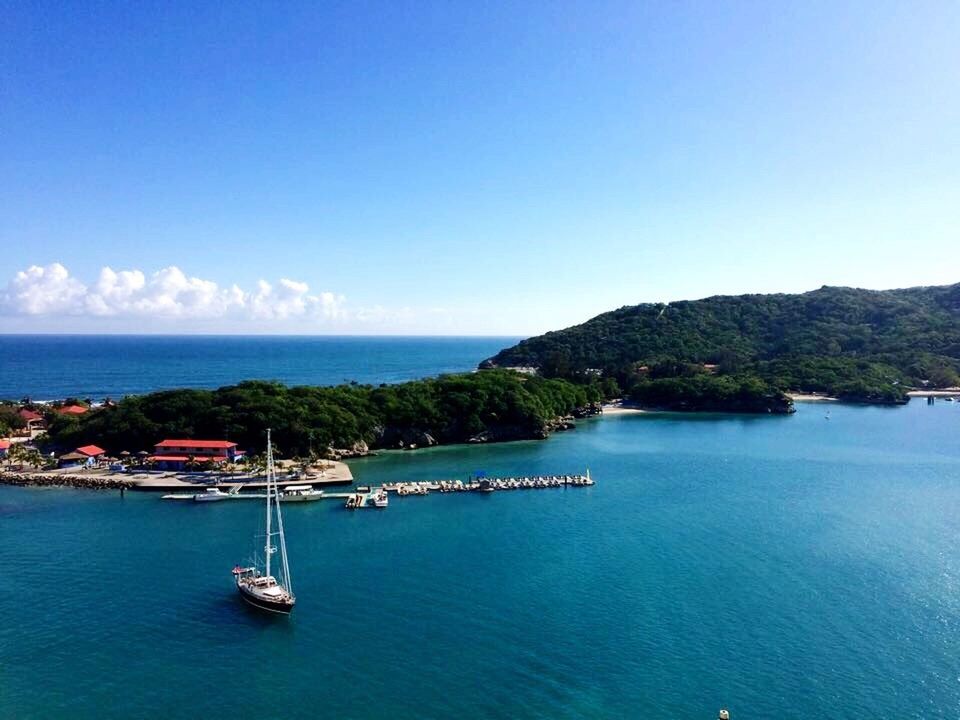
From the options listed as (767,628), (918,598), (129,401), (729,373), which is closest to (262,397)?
(129,401)

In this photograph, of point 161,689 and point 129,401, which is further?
point 129,401

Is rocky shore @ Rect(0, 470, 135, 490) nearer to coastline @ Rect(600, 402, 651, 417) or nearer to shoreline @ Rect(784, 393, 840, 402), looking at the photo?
coastline @ Rect(600, 402, 651, 417)

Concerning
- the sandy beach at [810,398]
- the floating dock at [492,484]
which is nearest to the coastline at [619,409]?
the sandy beach at [810,398]

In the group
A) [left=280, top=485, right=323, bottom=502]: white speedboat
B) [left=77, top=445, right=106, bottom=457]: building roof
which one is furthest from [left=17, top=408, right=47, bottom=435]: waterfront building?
[left=280, top=485, right=323, bottom=502]: white speedboat

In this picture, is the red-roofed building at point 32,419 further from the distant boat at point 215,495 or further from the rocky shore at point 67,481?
the distant boat at point 215,495

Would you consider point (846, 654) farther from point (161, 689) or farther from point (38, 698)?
point (38, 698)

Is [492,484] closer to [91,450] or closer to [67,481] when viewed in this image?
[67,481]
